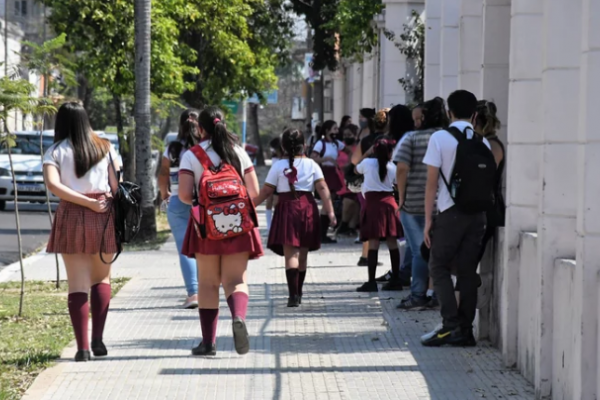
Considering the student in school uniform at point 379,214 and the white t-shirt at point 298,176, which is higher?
the white t-shirt at point 298,176

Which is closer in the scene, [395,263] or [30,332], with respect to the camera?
[30,332]

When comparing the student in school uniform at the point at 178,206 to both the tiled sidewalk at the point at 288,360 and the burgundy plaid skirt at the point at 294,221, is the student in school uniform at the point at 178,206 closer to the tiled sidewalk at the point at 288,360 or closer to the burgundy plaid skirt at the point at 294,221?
the tiled sidewalk at the point at 288,360

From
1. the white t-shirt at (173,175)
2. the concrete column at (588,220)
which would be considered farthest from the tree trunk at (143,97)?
the concrete column at (588,220)

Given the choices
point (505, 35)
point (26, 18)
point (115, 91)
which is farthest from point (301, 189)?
point (26, 18)

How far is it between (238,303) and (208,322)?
1.16 feet

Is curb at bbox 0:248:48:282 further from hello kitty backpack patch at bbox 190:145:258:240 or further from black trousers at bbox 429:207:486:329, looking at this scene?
black trousers at bbox 429:207:486:329

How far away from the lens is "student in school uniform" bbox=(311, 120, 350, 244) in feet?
61.1

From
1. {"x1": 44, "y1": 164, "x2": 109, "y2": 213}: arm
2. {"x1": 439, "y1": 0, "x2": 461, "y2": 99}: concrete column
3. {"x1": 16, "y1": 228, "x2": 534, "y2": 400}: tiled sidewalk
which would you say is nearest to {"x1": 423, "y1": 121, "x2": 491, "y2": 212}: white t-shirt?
{"x1": 16, "y1": 228, "x2": 534, "y2": 400}: tiled sidewalk

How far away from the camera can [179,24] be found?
24781 millimetres

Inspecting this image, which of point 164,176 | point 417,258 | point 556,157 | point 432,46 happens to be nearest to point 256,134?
point 432,46

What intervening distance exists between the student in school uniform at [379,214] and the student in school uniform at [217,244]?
12.9 ft

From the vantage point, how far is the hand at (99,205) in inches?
332

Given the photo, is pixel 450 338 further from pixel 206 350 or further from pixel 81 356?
pixel 81 356

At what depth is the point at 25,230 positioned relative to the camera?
72.6 feet
